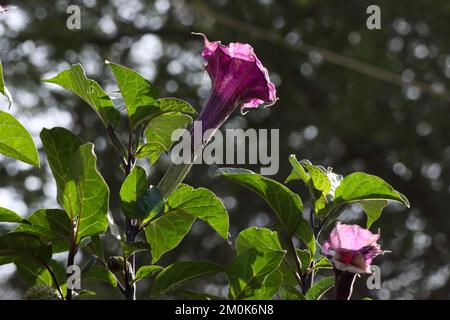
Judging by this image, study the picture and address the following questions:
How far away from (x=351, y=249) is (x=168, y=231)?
0.18 metres

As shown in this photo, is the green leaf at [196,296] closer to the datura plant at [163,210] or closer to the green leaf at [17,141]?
the datura plant at [163,210]

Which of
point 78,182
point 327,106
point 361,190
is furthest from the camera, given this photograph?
point 327,106

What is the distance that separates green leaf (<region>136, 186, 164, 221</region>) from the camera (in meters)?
0.78

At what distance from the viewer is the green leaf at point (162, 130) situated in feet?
2.78

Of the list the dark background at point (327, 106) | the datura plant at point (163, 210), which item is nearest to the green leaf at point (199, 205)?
the datura plant at point (163, 210)

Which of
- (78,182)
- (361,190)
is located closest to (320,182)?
(361,190)

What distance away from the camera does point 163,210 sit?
79 cm

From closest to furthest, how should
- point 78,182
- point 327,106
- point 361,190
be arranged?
1. point 78,182
2. point 361,190
3. point 327,106

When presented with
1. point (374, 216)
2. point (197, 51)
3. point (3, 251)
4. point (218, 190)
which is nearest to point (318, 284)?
point (374, 216)

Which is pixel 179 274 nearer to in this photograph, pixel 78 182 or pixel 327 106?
pixel 78 182

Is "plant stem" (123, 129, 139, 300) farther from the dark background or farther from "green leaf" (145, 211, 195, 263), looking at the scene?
the dark background

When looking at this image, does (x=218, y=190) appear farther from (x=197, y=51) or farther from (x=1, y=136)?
(x=1, y=136)

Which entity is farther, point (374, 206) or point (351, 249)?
point (374, 206)

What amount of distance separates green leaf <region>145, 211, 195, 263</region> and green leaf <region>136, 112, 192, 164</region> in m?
0.07
